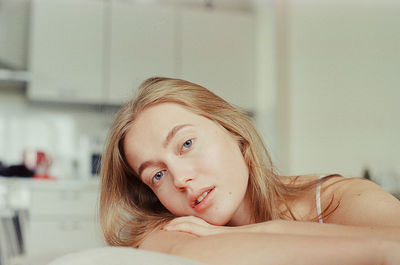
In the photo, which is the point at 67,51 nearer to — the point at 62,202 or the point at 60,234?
the point at 62,202

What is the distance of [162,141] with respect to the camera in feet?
2.73

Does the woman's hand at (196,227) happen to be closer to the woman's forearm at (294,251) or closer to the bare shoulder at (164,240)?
the bare shoulder at (164,240)

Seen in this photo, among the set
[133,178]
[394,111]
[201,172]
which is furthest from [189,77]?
[201,172]

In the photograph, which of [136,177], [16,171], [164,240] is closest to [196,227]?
[164,240]

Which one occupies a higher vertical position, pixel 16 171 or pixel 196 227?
pixel 196 227

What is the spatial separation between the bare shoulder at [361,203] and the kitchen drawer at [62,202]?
8.48ft

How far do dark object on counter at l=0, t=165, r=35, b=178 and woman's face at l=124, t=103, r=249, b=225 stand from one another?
8.65 feet

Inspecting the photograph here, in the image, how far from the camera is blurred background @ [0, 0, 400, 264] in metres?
2.95

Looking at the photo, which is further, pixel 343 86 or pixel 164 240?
pixel 343 86

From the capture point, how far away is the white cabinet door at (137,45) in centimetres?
377

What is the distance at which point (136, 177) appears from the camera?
1088mm

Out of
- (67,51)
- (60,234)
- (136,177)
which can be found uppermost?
(67,51)

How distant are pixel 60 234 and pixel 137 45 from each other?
5.42 ft

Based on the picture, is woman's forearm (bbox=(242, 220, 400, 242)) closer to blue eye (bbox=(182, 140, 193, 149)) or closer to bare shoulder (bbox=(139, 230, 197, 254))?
bare shoulder (bbox=(139, 230, 197, 254))
